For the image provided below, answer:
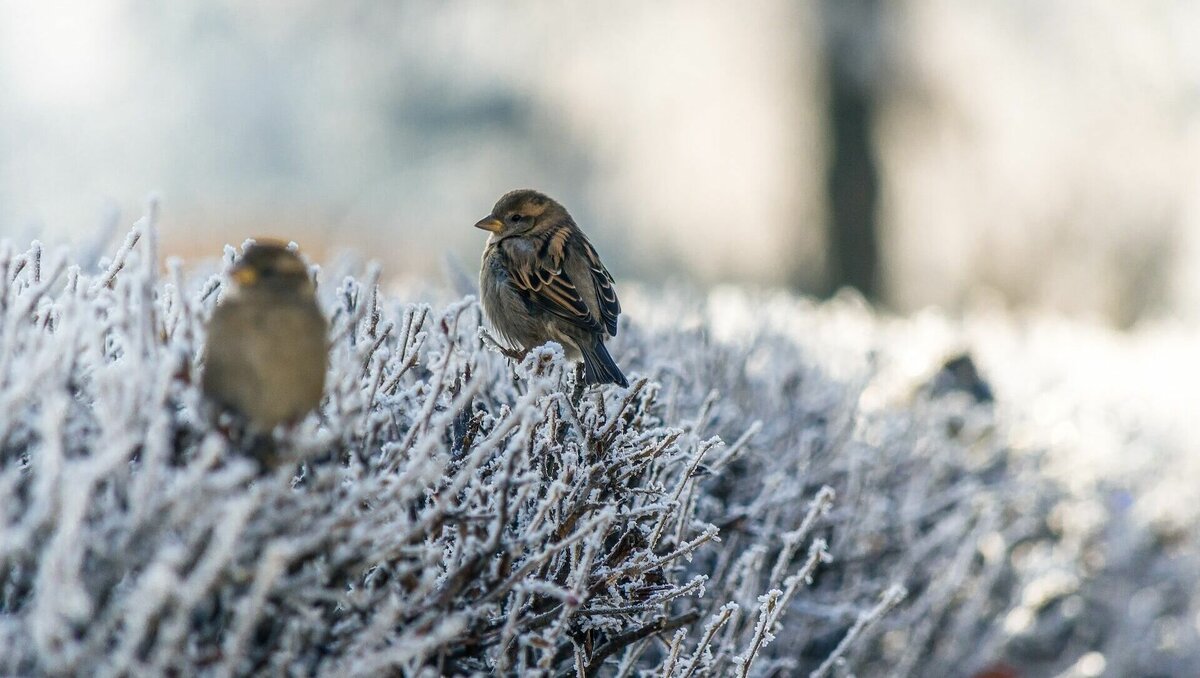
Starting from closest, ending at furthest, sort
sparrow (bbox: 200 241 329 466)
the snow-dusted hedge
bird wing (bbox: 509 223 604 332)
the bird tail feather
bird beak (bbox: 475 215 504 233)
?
the snow-dusted hedge → sparrow (bbox: 200 241 329 466) → the bird tail feather → bird wing (bbox: 509 223 604 332) → bird beak (bbox: 475 215 504 233)

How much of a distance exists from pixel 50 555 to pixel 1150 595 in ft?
18.2

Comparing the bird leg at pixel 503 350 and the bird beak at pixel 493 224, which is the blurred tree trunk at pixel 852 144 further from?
the bird leg at pixel 503 350

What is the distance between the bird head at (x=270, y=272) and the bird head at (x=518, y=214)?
201cm

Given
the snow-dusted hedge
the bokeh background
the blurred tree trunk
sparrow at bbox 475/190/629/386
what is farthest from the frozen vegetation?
the blurred tree trunk

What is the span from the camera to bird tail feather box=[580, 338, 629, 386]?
328 cm

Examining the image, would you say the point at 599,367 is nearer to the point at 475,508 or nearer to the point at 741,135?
the point at 475,508

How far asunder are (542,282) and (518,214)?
37cm

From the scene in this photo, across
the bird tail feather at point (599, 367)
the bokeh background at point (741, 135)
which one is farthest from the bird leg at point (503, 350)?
the bokeh background at point (741, 135)

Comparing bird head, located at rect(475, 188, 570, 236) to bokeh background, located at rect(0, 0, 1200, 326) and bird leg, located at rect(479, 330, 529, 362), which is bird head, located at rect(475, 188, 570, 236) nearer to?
bird leg, located at rect(479, 330, 529, 362)

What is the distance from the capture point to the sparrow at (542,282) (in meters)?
3.69

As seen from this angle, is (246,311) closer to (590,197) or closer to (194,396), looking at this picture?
(194,396)

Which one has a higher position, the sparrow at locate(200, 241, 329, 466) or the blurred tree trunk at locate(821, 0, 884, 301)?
the blurred tree trunk at locate(821, 0, 884, 301)

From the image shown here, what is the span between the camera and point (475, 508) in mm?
2381

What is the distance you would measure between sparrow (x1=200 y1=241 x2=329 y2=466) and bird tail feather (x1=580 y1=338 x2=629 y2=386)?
1379mm
